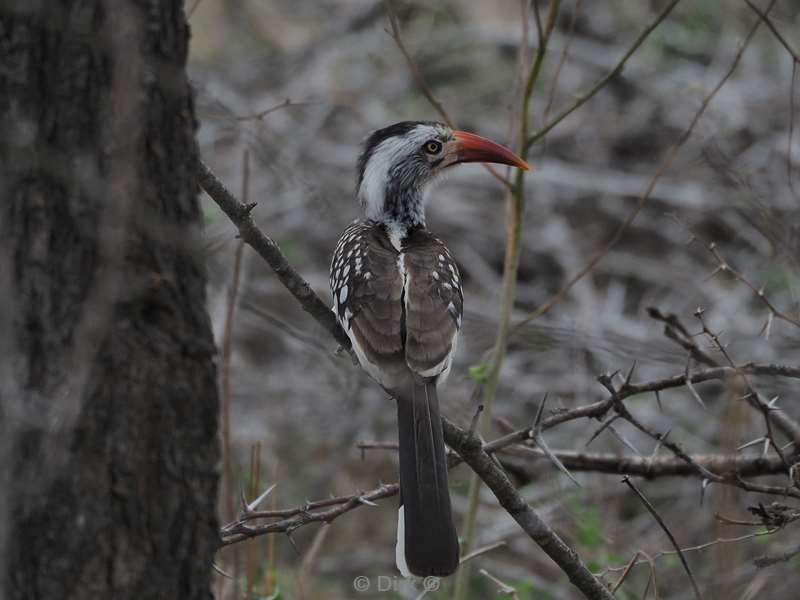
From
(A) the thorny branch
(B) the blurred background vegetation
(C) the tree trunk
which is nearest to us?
(C) the tree trunk

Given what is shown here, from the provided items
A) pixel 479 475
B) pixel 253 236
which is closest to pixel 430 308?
pixel 479 475

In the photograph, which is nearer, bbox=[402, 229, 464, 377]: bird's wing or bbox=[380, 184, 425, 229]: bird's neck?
bbox=[402, 229, 464, 377]: bird's wing

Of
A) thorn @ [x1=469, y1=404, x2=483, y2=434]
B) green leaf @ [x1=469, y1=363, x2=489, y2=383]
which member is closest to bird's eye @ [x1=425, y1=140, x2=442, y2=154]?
green leaf @ [x1=469, y1=363, x2=489, y2=383]

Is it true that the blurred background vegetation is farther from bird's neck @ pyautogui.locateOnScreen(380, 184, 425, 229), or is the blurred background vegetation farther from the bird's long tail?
the bird's long tail

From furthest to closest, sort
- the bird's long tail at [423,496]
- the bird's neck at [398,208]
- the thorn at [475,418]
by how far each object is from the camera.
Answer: the bird's neck at [398,208] → the bird's long tail at [423,496] → the thorn at [475,418]

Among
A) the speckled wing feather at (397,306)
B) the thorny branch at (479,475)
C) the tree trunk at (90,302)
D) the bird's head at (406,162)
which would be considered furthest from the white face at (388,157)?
the tree trunk at (90,302)

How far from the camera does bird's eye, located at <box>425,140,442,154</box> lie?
A: 4.60 m

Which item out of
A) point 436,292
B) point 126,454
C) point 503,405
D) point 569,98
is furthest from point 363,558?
point 126,454

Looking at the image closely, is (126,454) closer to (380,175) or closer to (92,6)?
(92,6)

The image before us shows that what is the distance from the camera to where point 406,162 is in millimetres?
4594

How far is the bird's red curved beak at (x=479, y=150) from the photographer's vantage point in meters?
4.13

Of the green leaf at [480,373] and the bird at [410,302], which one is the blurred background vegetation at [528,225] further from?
the green leaf at [480,373]

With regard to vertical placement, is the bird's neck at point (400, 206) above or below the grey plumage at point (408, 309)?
above

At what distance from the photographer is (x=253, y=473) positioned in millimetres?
3199
